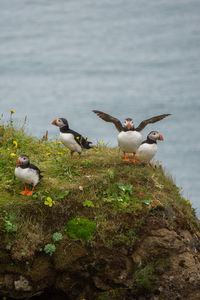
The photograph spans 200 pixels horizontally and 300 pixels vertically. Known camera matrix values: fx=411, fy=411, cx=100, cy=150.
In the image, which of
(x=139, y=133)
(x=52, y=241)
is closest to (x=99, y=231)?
(x=52, y=241)

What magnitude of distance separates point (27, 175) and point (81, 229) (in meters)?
1.72

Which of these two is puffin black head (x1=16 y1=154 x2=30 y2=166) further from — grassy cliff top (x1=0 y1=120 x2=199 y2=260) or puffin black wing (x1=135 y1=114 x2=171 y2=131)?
puffin black wing (x1=135 y1=114 x2=171 y2=131)

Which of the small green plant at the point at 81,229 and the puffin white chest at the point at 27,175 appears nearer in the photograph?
the small green plant at the point at 81,229

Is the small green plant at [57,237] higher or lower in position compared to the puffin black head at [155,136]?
lower

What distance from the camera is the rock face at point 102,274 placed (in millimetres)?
8781

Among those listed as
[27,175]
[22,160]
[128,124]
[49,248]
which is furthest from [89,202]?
[128,124]

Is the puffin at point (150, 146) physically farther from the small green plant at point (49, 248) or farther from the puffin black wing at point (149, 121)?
the small green plant at point (49, 248)

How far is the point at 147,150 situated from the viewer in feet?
34.7

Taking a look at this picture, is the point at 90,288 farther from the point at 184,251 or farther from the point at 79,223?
the point at 184,251

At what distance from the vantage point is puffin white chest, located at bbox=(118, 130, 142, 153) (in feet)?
33.0

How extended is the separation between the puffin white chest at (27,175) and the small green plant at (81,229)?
4.25ft

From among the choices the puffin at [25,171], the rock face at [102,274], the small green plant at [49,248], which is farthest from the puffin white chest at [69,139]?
the small green plant at [49,248]

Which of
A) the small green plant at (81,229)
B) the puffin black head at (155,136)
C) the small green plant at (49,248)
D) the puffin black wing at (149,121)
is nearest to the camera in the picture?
the small green plant at (49,248)

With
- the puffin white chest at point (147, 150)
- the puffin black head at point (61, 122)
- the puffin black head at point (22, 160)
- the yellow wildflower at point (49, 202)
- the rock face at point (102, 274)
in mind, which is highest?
the puffin black head at point (61, 122)
